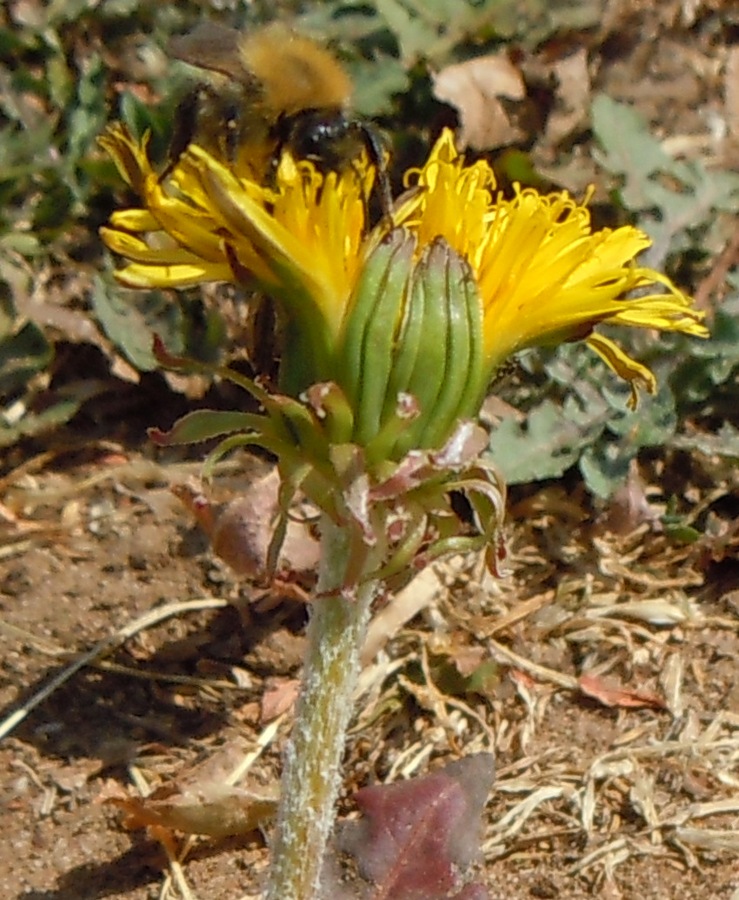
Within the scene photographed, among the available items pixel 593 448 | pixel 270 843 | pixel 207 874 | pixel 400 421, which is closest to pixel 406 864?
pixel 270 843

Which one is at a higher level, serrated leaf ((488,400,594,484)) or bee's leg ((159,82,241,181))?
bee's leg ((159,82,241,181))

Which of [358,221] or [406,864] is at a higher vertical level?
[358,221]

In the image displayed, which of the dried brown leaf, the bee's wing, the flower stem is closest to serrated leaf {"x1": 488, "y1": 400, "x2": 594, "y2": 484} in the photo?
the dried brown leaf

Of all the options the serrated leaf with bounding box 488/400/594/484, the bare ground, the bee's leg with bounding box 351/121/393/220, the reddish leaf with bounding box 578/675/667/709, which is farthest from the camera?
the serrated leaf with bounding box 488/400/594/484

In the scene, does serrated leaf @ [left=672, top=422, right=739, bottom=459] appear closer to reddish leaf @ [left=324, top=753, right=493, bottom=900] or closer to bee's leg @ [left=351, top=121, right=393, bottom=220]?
reddish leaf @ [left=324, top=753, right=493, bottom=900]

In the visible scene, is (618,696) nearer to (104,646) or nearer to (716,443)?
(716,443)

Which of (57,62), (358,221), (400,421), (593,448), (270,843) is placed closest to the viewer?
(400,421)

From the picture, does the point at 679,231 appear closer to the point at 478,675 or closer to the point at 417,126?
the point at 417,126
